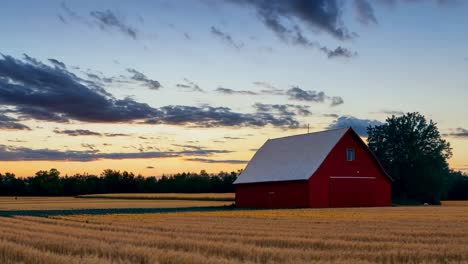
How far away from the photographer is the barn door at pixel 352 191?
2394 inches

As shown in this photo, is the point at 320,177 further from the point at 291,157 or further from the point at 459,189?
the point at 459,189

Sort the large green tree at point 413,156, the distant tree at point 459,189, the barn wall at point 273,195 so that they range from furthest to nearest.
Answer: the distant tree at point 459,189, the large green tree at point 413,156, the barn wall at point 273,195

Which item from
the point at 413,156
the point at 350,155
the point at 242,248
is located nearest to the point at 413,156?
the point at 413,156

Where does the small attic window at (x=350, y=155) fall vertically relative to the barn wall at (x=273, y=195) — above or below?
above

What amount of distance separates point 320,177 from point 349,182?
150 inches

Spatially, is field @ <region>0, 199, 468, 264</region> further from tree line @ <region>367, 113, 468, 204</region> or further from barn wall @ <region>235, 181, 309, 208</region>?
tree line @ <region>367, 113, 468, 204</region>

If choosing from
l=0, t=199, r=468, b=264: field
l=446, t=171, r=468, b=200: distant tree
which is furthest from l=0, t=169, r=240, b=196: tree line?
l=0, t=199, r=468, b=264: field

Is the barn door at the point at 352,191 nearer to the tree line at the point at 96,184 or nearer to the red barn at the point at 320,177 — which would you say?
the red barn at the point at 320,177

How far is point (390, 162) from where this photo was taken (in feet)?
274

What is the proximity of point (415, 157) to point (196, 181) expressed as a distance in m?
61.0

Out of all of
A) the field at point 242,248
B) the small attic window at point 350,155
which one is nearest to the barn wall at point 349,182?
the small attic window at point 350,155

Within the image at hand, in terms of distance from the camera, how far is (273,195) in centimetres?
6347

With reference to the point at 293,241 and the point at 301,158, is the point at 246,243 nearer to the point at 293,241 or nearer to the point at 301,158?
the point at 293,241

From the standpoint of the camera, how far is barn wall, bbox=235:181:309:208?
2351 inches
